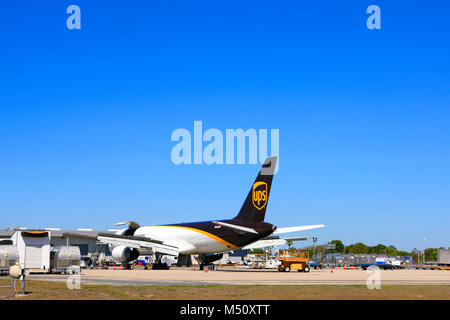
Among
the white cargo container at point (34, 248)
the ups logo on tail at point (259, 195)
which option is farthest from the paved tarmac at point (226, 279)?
the ups logo on tail at point (259, 195)

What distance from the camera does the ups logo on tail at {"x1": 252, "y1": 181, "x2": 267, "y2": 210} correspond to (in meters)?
63.2

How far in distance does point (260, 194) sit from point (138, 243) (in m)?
15.7

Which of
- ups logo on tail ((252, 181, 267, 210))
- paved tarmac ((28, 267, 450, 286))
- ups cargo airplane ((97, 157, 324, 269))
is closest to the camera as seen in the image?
paved tarmac ((28, 267, 450, 286))

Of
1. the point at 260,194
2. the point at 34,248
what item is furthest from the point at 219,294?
the point at 260,194

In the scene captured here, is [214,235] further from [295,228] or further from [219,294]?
[219,294]

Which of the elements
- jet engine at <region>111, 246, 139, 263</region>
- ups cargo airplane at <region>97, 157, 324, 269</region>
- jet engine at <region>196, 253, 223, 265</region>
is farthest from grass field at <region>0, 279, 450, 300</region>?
jet engine at <region>196, 253, 223, 265</region>

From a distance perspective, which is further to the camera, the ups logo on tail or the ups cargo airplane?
the ups logo on tail

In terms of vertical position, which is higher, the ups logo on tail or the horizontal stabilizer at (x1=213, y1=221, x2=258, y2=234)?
the ups logo on tail
